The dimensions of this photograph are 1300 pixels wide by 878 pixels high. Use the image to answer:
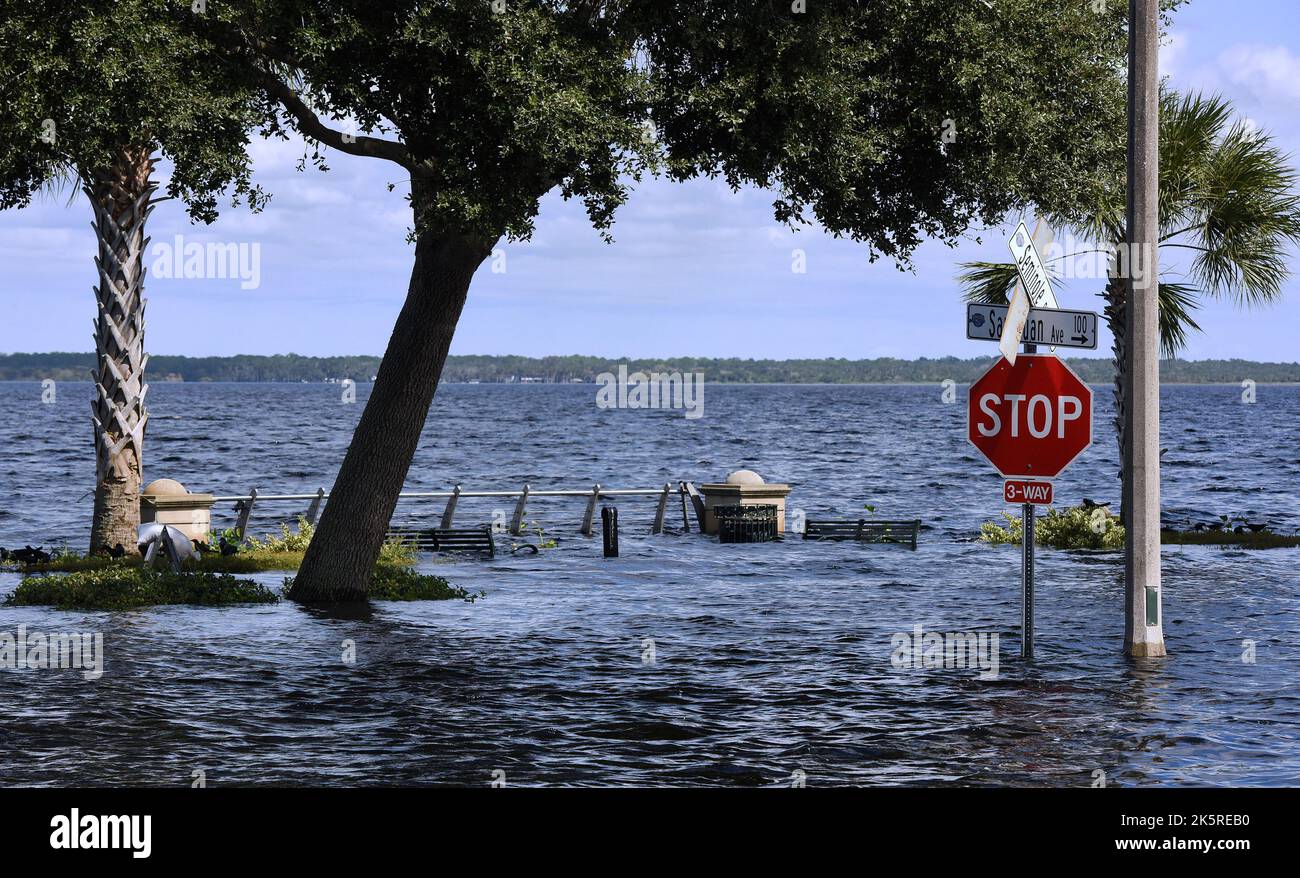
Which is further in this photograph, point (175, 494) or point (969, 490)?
point (969, 490)

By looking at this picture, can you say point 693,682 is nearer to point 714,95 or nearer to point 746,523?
point 714,95

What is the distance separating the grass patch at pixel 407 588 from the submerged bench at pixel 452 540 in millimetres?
5835

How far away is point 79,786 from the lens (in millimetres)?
8898

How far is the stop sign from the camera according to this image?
12.1m

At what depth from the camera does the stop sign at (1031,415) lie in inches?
478

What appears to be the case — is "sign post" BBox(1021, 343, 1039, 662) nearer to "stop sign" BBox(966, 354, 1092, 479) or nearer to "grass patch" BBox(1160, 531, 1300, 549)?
"stop sign" BBox(966, 354, 1092, 479)

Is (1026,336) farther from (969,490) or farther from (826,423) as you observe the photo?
(826,423)

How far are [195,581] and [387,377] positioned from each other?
12.9 ft

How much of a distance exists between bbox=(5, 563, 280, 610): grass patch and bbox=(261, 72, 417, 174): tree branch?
5836 mm

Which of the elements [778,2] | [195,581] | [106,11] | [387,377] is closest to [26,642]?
[195,581]

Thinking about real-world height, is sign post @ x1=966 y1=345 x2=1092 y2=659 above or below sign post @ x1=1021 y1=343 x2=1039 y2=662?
above

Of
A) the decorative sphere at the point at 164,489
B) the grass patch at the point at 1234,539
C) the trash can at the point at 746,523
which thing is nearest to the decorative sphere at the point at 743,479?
the trash can at the point at 746,523

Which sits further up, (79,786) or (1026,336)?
(1026,336)

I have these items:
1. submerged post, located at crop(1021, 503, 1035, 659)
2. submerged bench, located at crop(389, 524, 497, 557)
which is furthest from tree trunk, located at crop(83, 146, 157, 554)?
submerged post, located at crop(1021, 503, 1035, 659)
